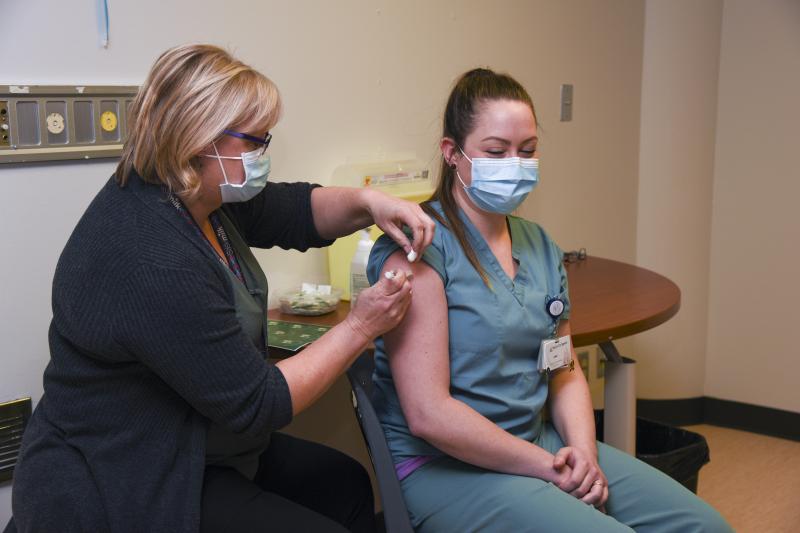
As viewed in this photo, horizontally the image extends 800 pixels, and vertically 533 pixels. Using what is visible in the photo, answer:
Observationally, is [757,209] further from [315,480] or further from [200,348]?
[200,348]

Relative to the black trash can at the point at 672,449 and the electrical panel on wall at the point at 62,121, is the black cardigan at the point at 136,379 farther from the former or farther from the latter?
the black trash can at the point at 672,449

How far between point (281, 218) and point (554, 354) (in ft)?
2.10

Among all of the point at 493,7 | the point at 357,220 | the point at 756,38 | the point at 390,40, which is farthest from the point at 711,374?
the point at 357,220

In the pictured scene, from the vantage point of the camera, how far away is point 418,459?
1605mm

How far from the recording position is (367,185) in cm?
226

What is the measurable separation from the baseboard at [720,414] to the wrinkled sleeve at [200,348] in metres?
2.55

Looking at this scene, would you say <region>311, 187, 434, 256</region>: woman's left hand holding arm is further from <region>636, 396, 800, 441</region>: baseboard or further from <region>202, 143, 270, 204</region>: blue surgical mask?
<region>636, 396, 800, 441</region>: baseboard

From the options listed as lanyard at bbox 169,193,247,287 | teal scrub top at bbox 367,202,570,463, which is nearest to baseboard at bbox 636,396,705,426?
teal scrub top at bbox 367,202,570,463

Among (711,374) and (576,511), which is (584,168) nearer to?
(711,374)

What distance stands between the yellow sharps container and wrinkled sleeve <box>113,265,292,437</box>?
85 centimetres

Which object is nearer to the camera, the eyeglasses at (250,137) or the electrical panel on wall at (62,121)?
the eyeglasses at (250,137)

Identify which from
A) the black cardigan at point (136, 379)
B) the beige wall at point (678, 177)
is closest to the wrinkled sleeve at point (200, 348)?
the black cardigan at point (136, 379)

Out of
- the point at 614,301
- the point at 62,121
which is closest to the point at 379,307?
the point at 62,121

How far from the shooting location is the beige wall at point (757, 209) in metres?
3.30
